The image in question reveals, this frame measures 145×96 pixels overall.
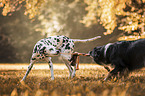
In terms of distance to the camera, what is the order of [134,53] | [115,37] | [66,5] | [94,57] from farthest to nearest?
[66,5], [115,37], [94,57], [134,53]

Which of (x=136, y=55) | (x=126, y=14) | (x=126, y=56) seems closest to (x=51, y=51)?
(x=126, y=56)

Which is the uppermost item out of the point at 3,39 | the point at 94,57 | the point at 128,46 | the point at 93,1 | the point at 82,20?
the point at 93,1

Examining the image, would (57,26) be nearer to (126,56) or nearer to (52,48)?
(52,48)

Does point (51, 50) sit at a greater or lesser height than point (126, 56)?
greater

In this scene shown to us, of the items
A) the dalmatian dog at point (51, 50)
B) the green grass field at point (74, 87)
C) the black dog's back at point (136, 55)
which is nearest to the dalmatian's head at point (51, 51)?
the dalmatian dog at point (51, 50)

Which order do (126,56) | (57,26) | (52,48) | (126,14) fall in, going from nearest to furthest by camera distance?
(126,56)
(52,48)
(126,14)
(57,26)

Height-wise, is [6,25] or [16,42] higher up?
[6,25]

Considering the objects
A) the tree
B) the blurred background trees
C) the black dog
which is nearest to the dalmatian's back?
the black dog

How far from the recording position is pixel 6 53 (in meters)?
14.1

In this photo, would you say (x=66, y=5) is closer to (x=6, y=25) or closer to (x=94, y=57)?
(x=6, y=25)

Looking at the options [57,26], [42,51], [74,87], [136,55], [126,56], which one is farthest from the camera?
[57,26]

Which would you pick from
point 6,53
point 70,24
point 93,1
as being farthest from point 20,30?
point 93,1

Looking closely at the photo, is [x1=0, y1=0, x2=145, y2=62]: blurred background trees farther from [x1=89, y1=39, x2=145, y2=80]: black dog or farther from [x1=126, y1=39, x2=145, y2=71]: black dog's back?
[x1=126, y1=39, x2=145, y2=71]: black dog's back

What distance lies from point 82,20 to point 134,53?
29.7ft
